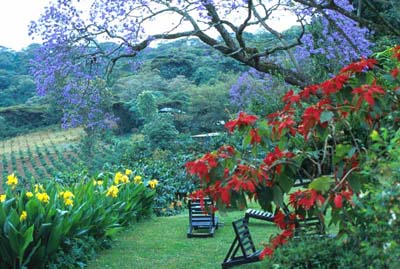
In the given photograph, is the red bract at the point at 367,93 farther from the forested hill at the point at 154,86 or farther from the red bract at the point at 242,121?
the forested hill at the point at 154,86

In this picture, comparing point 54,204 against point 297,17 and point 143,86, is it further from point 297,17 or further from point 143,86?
point 143,86

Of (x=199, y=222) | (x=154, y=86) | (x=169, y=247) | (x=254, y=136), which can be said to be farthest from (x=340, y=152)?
(x=154, y=86)

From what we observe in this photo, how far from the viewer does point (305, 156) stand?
3619 mm

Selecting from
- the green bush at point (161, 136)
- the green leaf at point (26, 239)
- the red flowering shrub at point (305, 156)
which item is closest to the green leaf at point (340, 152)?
the red flowering shrub at point (305, 156)

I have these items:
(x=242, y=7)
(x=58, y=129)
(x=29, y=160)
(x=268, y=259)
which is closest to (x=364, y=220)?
(x=268, y=259)

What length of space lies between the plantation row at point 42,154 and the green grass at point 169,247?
12.5 metres

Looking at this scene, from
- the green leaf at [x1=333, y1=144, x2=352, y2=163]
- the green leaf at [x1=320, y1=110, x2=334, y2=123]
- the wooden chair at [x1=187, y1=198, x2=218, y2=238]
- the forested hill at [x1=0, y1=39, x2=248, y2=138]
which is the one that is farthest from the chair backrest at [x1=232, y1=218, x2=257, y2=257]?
the forested hill at [x1=0, y1=39, x2=248, y2=138]

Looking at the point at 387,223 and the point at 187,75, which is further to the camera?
the point at 187,75

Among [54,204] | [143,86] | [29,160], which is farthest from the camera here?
[143,86]

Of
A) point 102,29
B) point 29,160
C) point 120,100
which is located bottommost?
point 29,160

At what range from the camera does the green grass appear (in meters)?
6.12

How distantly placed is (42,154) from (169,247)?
Answer: 2411 cm

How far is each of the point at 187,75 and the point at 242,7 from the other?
26.0 metres

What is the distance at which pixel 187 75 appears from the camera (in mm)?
33781
